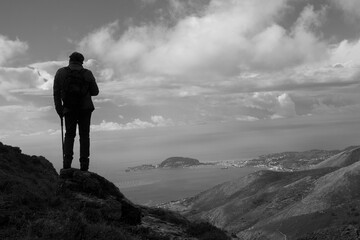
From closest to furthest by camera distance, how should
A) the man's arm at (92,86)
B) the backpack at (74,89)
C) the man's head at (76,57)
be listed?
the backpack at (74,89), the man's head at (76,57), the man's arm at (92,86)

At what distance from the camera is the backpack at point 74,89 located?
16.3 meters

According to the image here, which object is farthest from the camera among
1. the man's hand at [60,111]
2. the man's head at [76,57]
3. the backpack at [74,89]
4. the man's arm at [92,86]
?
the man's arm at [92,86]

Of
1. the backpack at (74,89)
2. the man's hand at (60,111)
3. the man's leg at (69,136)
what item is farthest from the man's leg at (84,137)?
the man's hand at (60,111)

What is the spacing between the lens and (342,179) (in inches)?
7844

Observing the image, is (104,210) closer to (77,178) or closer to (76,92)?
(77,178)

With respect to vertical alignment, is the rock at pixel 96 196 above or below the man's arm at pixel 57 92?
below

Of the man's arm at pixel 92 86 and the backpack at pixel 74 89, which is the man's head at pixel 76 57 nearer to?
the backpack at pixel 74 89

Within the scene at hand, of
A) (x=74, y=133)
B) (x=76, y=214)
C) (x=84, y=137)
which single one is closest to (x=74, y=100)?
(x=74, y=133)

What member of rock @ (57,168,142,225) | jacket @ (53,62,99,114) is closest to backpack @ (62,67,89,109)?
jacket @ (53,62,99,114)

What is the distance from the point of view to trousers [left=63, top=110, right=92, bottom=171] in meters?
17.1

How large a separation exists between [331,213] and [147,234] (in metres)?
150

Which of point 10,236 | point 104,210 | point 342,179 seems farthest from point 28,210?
point 342,179

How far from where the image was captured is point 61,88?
16.4 meters

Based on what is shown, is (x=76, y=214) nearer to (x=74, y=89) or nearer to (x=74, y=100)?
(x=74, y=100)
